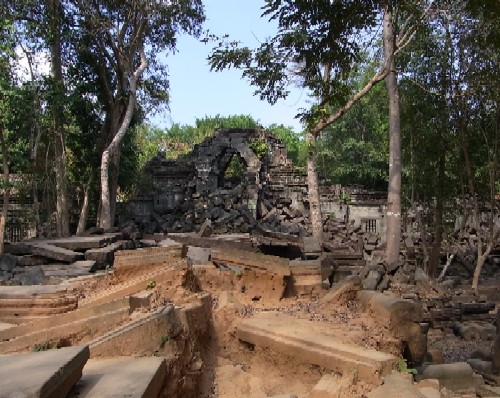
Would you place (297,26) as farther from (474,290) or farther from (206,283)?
(474,290)

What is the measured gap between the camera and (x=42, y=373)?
208 centimetres

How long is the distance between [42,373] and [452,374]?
4424 mm

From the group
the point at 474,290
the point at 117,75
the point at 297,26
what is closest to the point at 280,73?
the point at 297,26

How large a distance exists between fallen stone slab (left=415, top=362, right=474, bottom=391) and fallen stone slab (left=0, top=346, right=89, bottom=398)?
146 inches

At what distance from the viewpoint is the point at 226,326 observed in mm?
4797

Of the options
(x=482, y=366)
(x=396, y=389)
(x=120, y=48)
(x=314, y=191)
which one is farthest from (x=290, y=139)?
(x=396, y=389)

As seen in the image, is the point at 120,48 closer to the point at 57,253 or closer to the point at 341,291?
the point at 57,253

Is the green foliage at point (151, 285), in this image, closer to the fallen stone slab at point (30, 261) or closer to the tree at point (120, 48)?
the fallen stone slab at point (30, 261)

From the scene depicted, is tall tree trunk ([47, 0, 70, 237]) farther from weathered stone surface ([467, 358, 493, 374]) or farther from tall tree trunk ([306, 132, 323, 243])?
weathered stone surface ([467, 358, 493, 374])

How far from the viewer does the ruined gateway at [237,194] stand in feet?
67.9

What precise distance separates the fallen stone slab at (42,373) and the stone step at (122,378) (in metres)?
0.12

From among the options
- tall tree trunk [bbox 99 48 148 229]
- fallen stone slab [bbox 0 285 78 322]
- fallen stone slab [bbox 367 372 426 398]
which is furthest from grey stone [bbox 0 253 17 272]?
fallen stone slab [bbox 367 372 426 398]

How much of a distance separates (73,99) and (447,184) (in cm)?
1169

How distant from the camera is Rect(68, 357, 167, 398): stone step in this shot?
2354 mm
